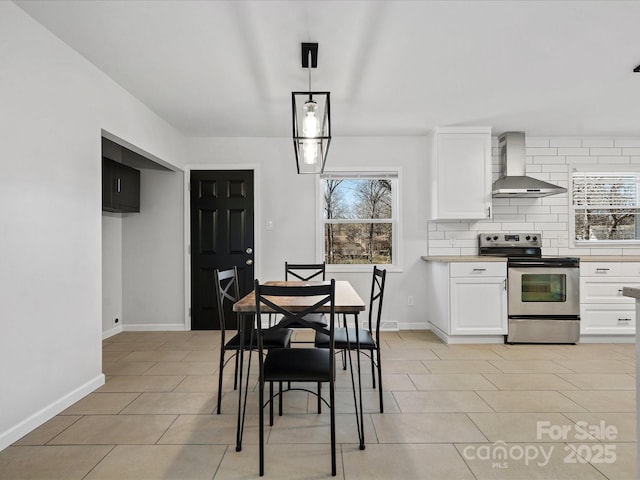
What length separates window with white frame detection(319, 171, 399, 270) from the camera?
4.79 m

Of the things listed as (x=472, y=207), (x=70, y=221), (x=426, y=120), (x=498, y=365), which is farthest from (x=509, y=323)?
(x=70, y=221)

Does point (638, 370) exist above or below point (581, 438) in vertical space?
above

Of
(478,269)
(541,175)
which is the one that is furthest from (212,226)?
(541,175)

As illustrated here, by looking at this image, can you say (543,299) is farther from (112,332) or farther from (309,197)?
(112,332)

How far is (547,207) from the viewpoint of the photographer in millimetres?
4703

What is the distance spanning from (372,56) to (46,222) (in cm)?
238

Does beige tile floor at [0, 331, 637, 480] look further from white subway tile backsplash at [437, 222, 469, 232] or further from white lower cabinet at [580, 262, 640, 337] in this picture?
white subway tile backsplash at [437, 222, 469, 232]

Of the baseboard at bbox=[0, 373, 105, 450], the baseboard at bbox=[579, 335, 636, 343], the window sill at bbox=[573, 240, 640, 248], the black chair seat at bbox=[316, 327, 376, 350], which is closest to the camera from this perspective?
the baseboard at bbox=[0, 373, 105, 450]

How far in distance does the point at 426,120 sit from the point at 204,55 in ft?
8.00

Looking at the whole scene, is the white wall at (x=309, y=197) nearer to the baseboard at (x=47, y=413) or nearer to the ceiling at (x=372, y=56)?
the ceiling at (x=372, y=56)

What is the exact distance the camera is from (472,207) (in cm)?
437

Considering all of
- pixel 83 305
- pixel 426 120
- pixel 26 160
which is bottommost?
pixel 83 305

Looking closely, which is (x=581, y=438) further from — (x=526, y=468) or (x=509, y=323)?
(x=509, y=323)

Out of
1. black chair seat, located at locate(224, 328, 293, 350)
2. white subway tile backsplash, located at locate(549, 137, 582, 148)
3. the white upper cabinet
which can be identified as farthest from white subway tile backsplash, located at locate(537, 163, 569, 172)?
black chair seat, located at locate(224, 328, 293, 350)
